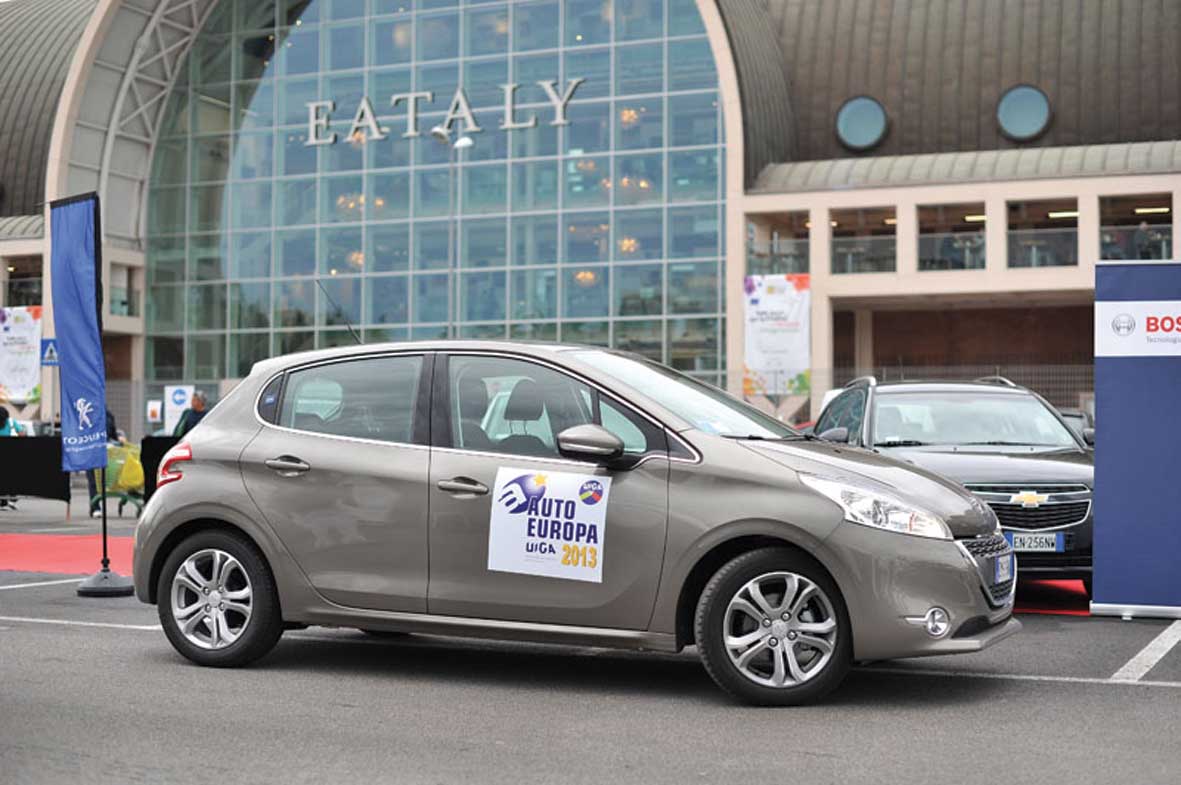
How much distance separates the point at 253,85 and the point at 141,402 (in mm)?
9951

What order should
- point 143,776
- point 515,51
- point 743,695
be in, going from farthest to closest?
point 515,51, point 743,695, point 143,776

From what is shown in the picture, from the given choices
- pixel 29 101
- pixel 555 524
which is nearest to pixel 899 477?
pixel 555 524

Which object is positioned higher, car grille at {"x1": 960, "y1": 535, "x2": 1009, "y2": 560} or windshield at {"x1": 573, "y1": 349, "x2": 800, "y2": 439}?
windshield at {"x1": 573, "y1": 349, "x2": 800, "y2": 439}

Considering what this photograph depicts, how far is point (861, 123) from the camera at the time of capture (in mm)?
41156

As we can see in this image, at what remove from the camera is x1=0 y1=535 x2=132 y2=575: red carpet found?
→ 14609 mm

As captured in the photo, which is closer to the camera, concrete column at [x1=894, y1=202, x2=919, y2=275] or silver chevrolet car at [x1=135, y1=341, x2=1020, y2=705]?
silver chevrolet car at [x1=135, y1=341, x2=1020, y2=705]

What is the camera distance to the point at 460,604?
7.71 m

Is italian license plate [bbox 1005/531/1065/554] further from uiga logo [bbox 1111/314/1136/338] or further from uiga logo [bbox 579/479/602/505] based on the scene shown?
uiga logo [bbox 579/479/602/505]

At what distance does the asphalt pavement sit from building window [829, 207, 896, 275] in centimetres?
2930

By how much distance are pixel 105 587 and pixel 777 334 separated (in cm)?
2768

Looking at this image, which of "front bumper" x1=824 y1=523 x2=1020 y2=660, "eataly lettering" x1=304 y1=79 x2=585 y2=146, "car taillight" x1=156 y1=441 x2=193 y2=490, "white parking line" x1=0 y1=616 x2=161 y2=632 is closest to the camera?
"front bumper" x1=824 y1=523 x2=1020 y2=660

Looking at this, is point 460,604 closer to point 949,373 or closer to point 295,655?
point 295,655

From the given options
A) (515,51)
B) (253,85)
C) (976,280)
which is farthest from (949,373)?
(253,85)

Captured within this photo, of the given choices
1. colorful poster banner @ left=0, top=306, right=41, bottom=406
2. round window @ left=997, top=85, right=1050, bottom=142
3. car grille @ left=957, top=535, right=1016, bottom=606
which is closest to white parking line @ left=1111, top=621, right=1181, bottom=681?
car grille @ left=957, top=535, right=1016, bottom=606
